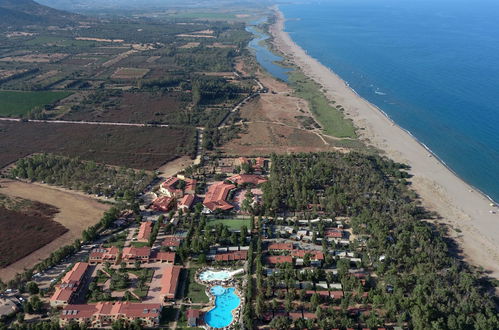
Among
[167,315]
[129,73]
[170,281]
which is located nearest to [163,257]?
[170,281]

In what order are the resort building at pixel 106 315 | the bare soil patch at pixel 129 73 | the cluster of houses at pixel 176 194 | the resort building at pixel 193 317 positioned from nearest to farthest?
1. the resort building at pixel 106 315
2. the resort building at pixel 193 317
3. the cluster of houses at pixel 176 194
4. the bare soil patch at pixel 129 73

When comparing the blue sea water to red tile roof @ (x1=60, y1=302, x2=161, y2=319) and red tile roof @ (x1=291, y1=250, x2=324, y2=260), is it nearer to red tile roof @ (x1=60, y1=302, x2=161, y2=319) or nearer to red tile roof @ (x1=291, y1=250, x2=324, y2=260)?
red tile roof @ (x1=291, y1=250, x2=324, y2=260)

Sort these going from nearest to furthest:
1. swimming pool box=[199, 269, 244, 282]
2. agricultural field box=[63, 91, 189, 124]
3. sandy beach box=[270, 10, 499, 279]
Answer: swimming pool box=[199, 269, 244, 282] < sandy beach box=[270, 10, 499, 279] < agricultural field box=[63, 91, 189, 124]

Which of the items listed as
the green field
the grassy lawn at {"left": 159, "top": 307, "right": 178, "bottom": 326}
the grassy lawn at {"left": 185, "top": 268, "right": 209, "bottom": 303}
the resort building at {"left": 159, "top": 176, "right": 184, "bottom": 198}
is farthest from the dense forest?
the green field

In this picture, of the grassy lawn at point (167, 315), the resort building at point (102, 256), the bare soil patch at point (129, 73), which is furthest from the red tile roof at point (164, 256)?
the bare soil patch at point (129, 73)

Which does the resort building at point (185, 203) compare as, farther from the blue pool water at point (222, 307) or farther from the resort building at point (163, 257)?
the blue pool water at point (222, 307)

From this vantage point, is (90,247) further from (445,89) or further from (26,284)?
(445,89)
